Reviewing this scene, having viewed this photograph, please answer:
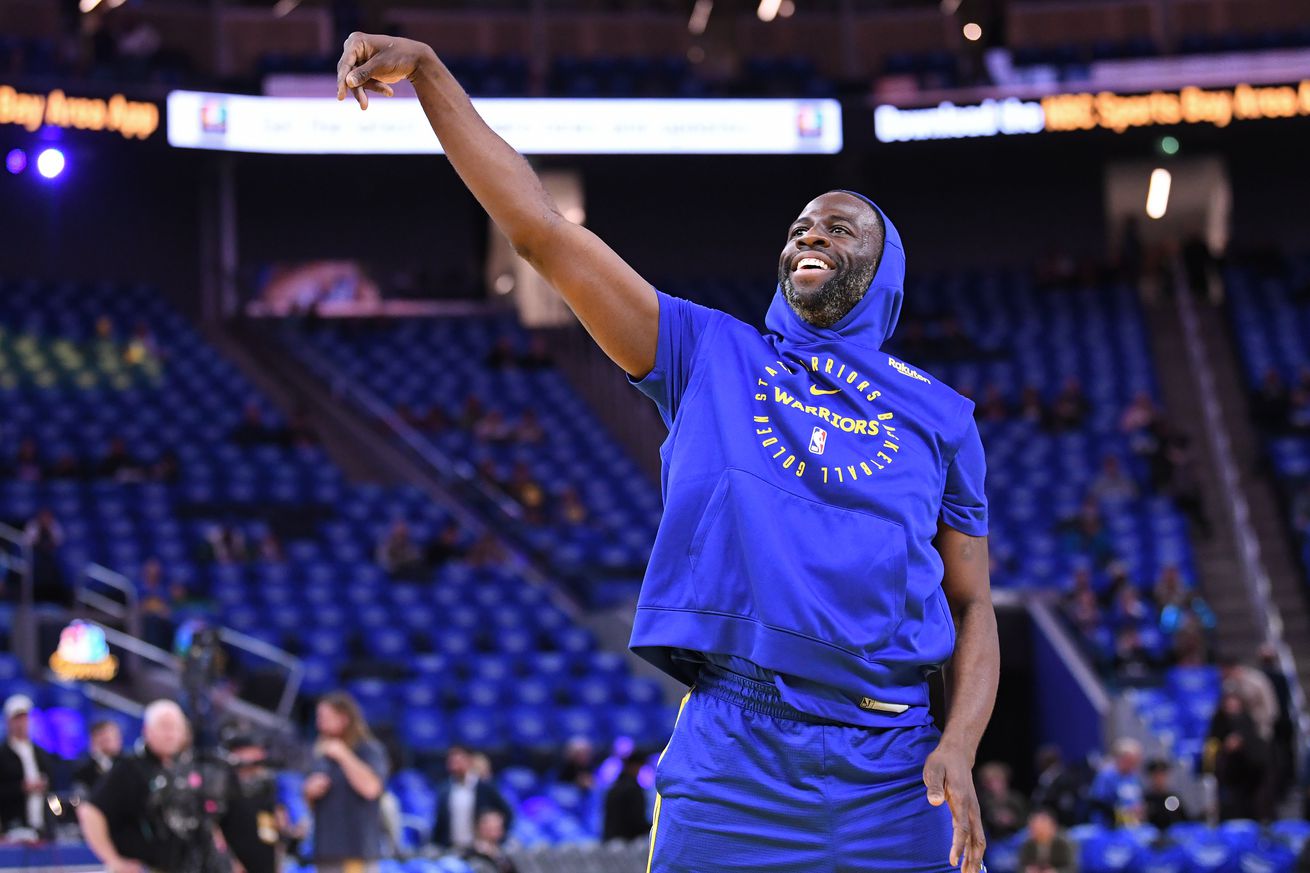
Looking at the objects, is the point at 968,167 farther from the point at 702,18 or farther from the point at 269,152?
the point at 269,152

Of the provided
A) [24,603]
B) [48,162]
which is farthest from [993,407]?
[48,162]

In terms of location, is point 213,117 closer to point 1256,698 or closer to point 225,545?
point 225,545

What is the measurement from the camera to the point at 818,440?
2242mm

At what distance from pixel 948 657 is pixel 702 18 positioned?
21.6 meters

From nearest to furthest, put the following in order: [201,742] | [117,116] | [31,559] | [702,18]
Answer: [201,742], [31,559], [117,116], [702,18]

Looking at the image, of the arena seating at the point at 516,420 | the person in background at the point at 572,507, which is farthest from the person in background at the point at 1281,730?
the person in background at the point at 572,507

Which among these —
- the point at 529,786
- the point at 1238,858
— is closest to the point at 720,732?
the point at 1238,858

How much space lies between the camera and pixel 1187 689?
554 inches

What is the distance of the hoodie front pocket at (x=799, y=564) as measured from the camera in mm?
2143

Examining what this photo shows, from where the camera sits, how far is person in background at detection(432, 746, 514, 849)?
383 inches

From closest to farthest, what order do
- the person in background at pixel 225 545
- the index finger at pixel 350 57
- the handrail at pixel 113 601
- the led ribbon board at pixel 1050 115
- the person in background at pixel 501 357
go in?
1. the index finger at pixel 350 57
2. the handrail at pixel 113 601
3. the person in background at pixel 225 545
4. the person in background at pixel 501 357
5. the led ribbon board at pixel 1050 115

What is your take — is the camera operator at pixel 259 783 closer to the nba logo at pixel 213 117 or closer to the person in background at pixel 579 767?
the person in background at pixel 579 767

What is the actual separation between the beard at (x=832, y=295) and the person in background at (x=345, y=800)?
209 inches

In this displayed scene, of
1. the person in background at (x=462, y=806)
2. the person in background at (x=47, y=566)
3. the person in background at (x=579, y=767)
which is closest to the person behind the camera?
the person in background at (x=462, y=806)
